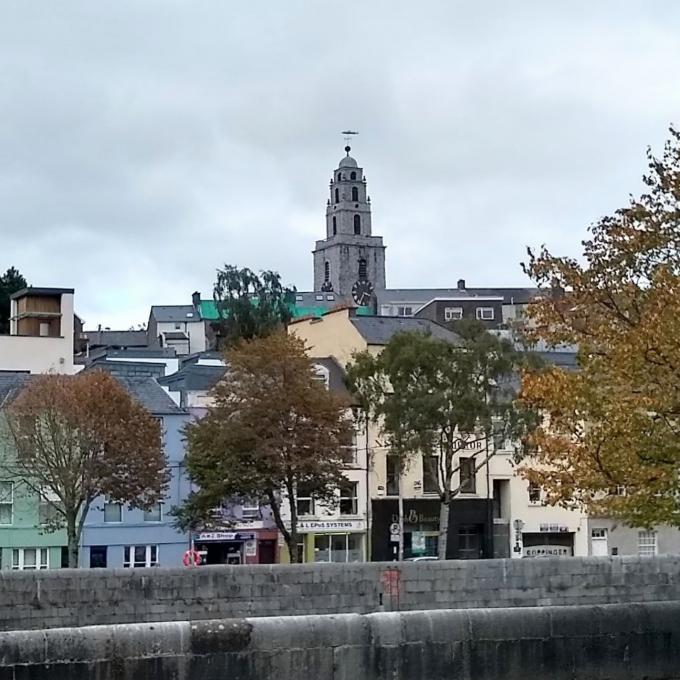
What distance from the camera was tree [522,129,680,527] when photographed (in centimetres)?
1962

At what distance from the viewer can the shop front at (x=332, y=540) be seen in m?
55.8

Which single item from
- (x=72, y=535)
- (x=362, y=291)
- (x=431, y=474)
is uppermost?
(x=362, y=291)

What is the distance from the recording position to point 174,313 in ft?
447

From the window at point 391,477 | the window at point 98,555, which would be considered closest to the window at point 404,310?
the window at point 391,477

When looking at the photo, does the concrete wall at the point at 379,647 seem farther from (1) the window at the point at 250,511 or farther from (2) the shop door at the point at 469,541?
(2) the shop door at the point at 469,541

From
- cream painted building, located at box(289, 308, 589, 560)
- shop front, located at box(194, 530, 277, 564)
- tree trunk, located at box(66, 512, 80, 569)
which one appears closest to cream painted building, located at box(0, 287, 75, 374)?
shop front, located at box(194, 530, 277, 564)

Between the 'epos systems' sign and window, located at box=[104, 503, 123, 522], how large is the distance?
25.9 feet

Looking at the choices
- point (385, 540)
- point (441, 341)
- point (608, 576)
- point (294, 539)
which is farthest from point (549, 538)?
point (608, 576)

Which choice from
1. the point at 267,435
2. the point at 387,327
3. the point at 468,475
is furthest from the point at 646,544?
the point at 267,435

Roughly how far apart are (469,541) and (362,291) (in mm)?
131138

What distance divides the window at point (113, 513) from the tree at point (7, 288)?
4358 centimetres

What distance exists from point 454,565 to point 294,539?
65.7 feet

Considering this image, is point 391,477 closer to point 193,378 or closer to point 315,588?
point 193,378

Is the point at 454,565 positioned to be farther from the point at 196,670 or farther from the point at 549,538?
the point at 549,538
